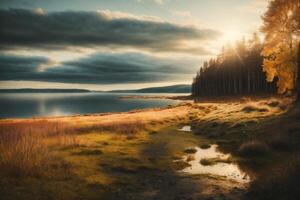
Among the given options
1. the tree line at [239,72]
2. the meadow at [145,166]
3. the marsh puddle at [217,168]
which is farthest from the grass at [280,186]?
the tree line at [239,72]

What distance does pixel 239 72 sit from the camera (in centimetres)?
9275

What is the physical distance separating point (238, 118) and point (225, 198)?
60.0 ft

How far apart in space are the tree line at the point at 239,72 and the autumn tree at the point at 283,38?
51.6 meters

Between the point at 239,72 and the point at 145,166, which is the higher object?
the point at 239,72

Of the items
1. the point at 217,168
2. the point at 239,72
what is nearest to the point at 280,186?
the point at 217,168

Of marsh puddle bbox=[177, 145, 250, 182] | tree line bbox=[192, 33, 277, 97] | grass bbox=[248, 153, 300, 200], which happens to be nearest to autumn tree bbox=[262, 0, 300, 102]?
marsh puddle bbox=[177, 145, 250, 182]

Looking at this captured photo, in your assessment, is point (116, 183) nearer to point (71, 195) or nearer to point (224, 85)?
point (71, 195)

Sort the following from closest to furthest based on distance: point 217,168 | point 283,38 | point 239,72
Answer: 1. point 217,168
2. point 283,38
3. point 239,72

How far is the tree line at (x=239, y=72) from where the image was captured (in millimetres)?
86188

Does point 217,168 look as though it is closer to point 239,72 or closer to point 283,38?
point 283,38

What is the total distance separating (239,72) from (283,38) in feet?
216

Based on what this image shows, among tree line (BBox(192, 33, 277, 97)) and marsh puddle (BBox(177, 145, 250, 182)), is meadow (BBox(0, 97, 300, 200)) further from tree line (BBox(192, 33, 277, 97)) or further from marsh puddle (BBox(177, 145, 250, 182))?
tree line (BBox(192, 33, 277, 97))

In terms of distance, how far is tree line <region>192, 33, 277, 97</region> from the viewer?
86.2 m

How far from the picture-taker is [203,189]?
35.0ft
